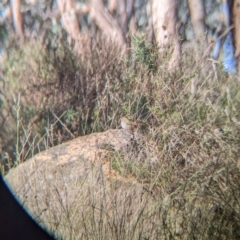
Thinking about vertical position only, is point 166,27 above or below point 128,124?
above

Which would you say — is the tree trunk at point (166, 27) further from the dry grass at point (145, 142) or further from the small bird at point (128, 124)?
the small bird at point (128, 124)

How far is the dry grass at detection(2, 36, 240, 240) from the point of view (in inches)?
199

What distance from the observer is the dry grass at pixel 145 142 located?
506 cm

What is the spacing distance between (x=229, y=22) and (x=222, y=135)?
4.16 metres

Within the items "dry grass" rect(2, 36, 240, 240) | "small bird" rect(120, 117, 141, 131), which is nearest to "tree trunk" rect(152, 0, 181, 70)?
"dry grass" rect(2, 36, 240, 240)

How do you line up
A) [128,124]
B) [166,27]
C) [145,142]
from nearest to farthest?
[145,142]
[128,124]
[166,27]

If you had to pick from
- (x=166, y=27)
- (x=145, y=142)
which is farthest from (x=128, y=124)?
(x=166, y=27)

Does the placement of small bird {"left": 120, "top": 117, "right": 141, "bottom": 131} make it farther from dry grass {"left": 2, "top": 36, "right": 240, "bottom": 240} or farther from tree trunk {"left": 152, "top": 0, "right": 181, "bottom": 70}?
tree trunk {"left": 152, "top": 0, "right": 181, "bottom": 70}

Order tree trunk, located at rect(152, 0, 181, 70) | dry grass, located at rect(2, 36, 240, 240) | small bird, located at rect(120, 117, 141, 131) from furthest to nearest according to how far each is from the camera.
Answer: tree trunk, located at rect(152, 0, 181, 70) < small bird, located at rect(120, 117, 141, 131) < dry grass, located at rect(2, 36, 240, 240)

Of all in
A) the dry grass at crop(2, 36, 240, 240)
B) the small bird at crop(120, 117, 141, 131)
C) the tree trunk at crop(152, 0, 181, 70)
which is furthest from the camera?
the tree trunk at crop(152, 0, 181, 70)

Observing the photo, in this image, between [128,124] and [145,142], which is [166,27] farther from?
[145,142]

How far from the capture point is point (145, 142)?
588cm

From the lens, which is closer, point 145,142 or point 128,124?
point 145,142

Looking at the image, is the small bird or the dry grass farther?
the small bird
